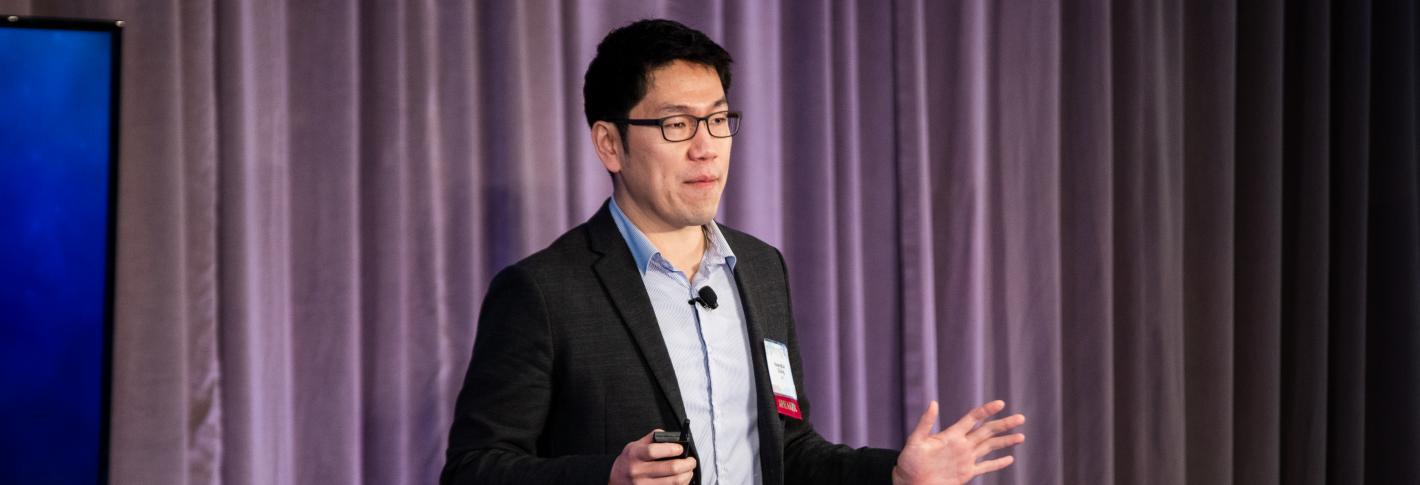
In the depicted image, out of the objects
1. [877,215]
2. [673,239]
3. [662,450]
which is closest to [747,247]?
[673,239]

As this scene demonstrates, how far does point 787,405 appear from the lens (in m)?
1.87

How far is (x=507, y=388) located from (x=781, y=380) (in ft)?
1.49

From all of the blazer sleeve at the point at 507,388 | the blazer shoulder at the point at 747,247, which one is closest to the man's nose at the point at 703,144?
the blazer shoulder at the point at 747,247

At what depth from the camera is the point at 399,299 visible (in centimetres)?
239

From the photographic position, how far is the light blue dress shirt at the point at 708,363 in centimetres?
181

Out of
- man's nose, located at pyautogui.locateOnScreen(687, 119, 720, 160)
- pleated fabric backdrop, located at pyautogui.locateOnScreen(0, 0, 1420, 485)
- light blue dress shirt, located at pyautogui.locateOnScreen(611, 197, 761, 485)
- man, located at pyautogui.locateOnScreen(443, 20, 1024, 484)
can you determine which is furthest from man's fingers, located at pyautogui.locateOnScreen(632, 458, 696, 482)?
pleated fabric backdrop, located at pyautogui.locateOnScreen(0, 0, 1420, 485)

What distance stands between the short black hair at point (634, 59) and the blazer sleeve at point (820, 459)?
46cm

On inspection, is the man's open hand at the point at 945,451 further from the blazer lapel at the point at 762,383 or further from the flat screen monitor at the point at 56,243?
the flat screen monitor at the point at 56,243

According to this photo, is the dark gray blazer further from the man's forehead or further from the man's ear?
the man's forehead

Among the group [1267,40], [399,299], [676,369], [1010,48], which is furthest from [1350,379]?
[399,299]

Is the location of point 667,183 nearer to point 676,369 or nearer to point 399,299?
point 676,369

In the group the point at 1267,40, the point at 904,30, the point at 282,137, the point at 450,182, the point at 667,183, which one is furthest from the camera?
the point at 1267,40

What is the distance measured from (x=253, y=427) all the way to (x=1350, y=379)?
10.2 feet

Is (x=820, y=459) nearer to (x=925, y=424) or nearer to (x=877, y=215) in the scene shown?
(x=925, y=424)
